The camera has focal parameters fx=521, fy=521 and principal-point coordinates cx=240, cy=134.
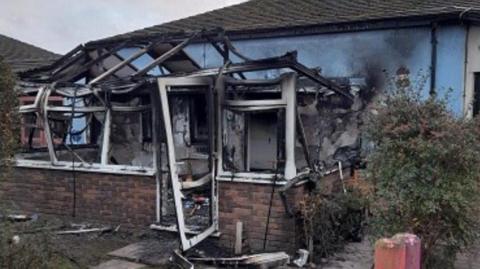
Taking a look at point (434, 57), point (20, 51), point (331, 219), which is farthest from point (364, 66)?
point (20, 51)

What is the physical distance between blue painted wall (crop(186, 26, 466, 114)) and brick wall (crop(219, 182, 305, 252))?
3.89m

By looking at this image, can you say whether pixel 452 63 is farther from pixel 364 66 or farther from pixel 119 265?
pixel 119 265

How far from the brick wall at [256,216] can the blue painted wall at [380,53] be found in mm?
3889

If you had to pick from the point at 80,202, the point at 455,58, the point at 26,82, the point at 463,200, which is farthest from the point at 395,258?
the point at 455,58

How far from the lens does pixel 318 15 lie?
12.9m

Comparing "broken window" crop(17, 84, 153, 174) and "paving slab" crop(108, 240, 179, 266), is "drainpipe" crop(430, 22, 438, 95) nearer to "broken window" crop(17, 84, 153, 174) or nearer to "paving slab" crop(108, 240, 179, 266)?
"broken window" crop(17, 84, 153, 174)

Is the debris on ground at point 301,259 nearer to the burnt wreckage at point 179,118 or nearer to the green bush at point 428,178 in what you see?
the burnt wreckage at point 179,118

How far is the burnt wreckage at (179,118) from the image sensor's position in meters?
7.09

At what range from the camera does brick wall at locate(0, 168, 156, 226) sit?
806cm

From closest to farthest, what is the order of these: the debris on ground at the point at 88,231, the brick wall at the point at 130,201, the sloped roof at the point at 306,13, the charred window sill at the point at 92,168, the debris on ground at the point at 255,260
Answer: the debris on ground at the point at 255,260, the brick wall at the point at 130,201, the debris on ground at the point at 88,231, the charred window sill at the point at 92,168, the sloped roof at the point at 306,13

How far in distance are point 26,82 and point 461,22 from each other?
795 centimetres

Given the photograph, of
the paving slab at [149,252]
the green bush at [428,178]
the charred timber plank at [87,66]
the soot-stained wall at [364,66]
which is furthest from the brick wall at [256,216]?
the charred timber plank at [87,66]

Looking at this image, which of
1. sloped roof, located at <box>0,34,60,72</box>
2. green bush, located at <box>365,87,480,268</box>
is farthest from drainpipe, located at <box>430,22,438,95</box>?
sloped roof, located at <box>0,34,60,72</box>

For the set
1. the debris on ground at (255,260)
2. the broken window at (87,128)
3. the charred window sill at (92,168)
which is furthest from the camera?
the broken window at (87,128)
